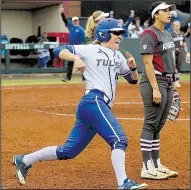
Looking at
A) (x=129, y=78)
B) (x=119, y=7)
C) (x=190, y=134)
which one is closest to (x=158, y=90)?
(x=129, y=78)

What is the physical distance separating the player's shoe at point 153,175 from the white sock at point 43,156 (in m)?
1.09

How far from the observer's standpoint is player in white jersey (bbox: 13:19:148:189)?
5.61m

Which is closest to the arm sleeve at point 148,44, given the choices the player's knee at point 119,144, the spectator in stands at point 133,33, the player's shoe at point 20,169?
the player's knee at point 119,144

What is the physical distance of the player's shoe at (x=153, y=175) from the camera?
6.45 meters

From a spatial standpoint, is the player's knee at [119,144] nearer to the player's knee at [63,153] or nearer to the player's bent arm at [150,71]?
the player's knee at [63,153]

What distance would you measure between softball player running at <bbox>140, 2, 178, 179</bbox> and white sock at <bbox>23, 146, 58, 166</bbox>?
43.7 inches

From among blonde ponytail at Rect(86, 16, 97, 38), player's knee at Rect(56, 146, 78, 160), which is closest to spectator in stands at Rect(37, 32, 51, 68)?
blonde ponytail at Rect(86, 16, 97, 38)

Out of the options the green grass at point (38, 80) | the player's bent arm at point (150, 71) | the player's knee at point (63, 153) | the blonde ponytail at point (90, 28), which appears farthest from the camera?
the green grass at point (38, 80)

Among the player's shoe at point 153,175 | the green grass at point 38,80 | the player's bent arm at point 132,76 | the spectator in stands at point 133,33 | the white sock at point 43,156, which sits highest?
the player's bent arm at point 132,76

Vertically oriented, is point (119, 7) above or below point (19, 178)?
above

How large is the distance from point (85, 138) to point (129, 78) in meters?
0.87

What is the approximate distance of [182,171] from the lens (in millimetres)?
6891

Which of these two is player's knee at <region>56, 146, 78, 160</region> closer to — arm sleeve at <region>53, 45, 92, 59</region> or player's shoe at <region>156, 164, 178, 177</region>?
arm sleeve at <region>53, 45, 92, 59</region>

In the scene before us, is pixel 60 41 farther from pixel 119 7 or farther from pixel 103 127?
Answer: pixel 103 127
